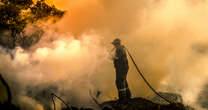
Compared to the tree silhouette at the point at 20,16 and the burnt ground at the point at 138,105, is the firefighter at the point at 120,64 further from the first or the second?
the tree silhouette at the point at 20,16

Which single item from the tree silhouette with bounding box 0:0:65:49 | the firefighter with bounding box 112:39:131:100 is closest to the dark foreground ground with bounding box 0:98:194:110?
the firefighter with bounding box 112:39:131:100

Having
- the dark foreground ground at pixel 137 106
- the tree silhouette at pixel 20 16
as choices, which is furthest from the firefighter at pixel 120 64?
the tree silhouette at pixel 20 16

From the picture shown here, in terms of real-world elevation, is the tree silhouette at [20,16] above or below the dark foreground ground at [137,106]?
above

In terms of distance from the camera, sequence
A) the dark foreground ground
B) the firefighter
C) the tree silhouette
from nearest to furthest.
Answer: the dark foreground ground → the firefighter → the tree silhouette

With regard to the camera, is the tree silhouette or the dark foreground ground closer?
the dark foreground ground

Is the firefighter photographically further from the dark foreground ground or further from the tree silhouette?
the tree silhouette

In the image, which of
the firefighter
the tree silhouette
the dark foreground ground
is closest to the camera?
the dark foreground ground

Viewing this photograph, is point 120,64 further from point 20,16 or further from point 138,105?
point 20,16

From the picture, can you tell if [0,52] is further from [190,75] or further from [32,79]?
[190,75]

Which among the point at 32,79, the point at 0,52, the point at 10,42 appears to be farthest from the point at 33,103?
the point at 10,42

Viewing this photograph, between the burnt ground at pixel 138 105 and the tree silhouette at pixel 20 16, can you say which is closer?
the burnt ground at pixel 138 105

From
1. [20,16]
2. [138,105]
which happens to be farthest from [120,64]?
[20,16]

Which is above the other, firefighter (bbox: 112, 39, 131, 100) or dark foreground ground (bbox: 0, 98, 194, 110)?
firefighter (bbox: 112, 39, 131, 100)

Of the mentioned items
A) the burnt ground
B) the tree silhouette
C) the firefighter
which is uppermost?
the tree silhouette
